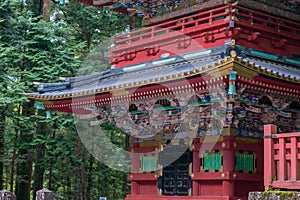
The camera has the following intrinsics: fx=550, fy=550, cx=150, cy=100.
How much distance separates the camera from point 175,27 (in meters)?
15.3

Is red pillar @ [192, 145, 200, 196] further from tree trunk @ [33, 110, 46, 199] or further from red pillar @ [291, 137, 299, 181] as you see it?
tree trunk @ [33, 110, 46, 199]

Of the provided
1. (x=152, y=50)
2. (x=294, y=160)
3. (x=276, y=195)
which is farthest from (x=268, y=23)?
(x=276, y=195)

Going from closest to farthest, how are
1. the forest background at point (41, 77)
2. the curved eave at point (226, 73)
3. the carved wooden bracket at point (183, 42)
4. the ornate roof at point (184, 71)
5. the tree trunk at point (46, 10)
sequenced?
the curved eave at point (226, 73) < the ornate roof at point (184, 71) < the carved wooden bracket at point (183, 42) < the forest background at point (41, 77) < the tree trunk at point (46, 10)

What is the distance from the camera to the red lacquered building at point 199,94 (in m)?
12.8

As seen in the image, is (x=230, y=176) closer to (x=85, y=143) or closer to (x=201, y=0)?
(x=201, y=0)

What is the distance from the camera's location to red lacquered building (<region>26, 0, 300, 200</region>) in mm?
12797

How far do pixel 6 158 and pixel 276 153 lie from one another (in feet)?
50.4

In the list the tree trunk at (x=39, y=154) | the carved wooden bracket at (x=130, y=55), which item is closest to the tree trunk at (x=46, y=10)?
the tree trunk at (x=39, y=154)

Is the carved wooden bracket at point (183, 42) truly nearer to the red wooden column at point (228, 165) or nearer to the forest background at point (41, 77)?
the red wooden column at point (228, 165)

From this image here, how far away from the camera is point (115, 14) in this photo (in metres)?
25.7

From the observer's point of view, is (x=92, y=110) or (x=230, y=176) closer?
(x=230, y=176)

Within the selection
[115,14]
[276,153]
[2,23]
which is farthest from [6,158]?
[276,153]

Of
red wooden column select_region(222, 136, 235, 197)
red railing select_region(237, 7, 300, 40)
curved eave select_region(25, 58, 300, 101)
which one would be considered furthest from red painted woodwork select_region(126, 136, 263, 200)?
red railing select_region(237, 7, 300, 40)

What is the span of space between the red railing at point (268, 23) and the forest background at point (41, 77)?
915 cm
